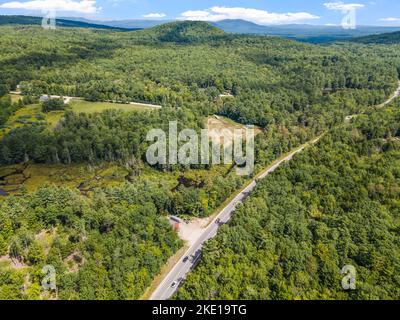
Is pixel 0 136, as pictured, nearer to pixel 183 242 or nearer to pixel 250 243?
pixel 183 242

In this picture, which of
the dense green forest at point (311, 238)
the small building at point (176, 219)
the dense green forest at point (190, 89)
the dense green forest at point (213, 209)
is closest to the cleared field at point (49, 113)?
the dense green forest at point (213, 209)

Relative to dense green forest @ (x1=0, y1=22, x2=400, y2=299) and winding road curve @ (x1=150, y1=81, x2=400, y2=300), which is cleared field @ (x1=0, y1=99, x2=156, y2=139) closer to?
dense green forest @ (x1=0, y1=22, x2=400, y2=299)

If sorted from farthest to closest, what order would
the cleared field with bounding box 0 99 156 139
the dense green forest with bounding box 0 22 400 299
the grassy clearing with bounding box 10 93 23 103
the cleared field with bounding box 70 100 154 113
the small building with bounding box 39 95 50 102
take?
the grassy clearing with bounding box 10 93 23 103, the small building with bounding box 39 95 50 102, the cleared field with bounding box 70 100 154 113, the cleared field with bounding box 0 99 156 139, the dense green forest with bounding box 0 22 400 299

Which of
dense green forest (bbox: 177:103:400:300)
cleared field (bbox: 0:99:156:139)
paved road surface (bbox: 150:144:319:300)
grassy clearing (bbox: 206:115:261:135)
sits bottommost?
paved road surface (bbox: 150:144:319:300)

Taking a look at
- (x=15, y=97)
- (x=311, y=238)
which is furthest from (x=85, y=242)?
(x=15, y=97)

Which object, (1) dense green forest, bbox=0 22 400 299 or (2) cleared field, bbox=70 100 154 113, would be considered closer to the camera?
(1) dense green forest, bbox=0 22 400 299

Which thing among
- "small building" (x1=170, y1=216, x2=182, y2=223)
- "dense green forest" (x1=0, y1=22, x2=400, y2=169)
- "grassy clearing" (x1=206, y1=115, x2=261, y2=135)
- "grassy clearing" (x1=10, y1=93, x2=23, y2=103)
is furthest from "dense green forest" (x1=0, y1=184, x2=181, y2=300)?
"grassy clearing" (x1=10, y1=93, x2=23, y2=103)

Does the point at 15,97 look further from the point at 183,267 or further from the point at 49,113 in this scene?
the point at 183,267

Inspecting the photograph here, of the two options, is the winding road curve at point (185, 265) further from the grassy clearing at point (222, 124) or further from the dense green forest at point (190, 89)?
the grassy clearing at point (222, 124)
